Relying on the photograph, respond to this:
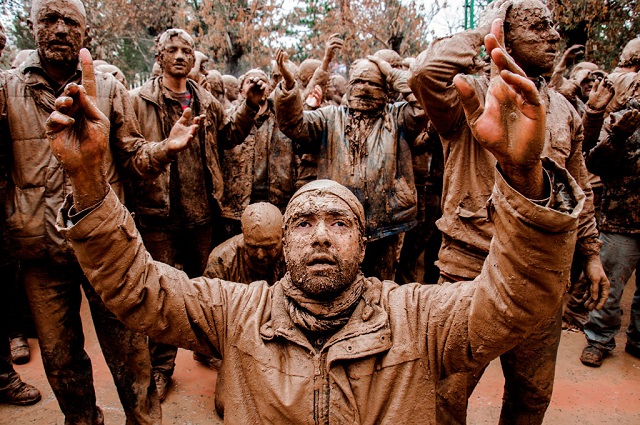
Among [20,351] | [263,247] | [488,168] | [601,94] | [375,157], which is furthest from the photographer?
[20,351]

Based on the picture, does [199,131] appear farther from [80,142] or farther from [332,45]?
[80,142]

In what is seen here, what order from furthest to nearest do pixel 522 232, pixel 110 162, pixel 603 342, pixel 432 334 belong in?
pixel 603 342, pixel 110 162, pixel 432 334, pixel 522 232

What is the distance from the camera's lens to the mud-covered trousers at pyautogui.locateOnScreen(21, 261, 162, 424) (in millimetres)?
3084

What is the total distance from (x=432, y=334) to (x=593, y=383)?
10.9 feet

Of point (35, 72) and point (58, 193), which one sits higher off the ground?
point (35, 72)

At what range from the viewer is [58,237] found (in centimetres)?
301

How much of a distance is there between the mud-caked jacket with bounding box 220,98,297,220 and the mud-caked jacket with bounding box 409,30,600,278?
2.36m

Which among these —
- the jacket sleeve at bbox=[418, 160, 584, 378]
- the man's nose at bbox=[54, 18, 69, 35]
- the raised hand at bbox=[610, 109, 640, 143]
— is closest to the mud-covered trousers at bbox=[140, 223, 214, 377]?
the man's nose at bbox=[54, 18, 69, 35]

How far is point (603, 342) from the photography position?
474 centimetres

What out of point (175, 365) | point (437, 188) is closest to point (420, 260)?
point (437, 188)

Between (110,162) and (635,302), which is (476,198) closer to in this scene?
(110,162)

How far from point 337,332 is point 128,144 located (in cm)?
203

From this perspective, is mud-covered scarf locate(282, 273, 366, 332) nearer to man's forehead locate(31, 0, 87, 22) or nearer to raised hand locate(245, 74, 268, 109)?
man's forehead locate(31, 0, 87, 22)

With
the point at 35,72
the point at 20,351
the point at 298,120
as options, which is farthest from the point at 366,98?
the point at 20,351
